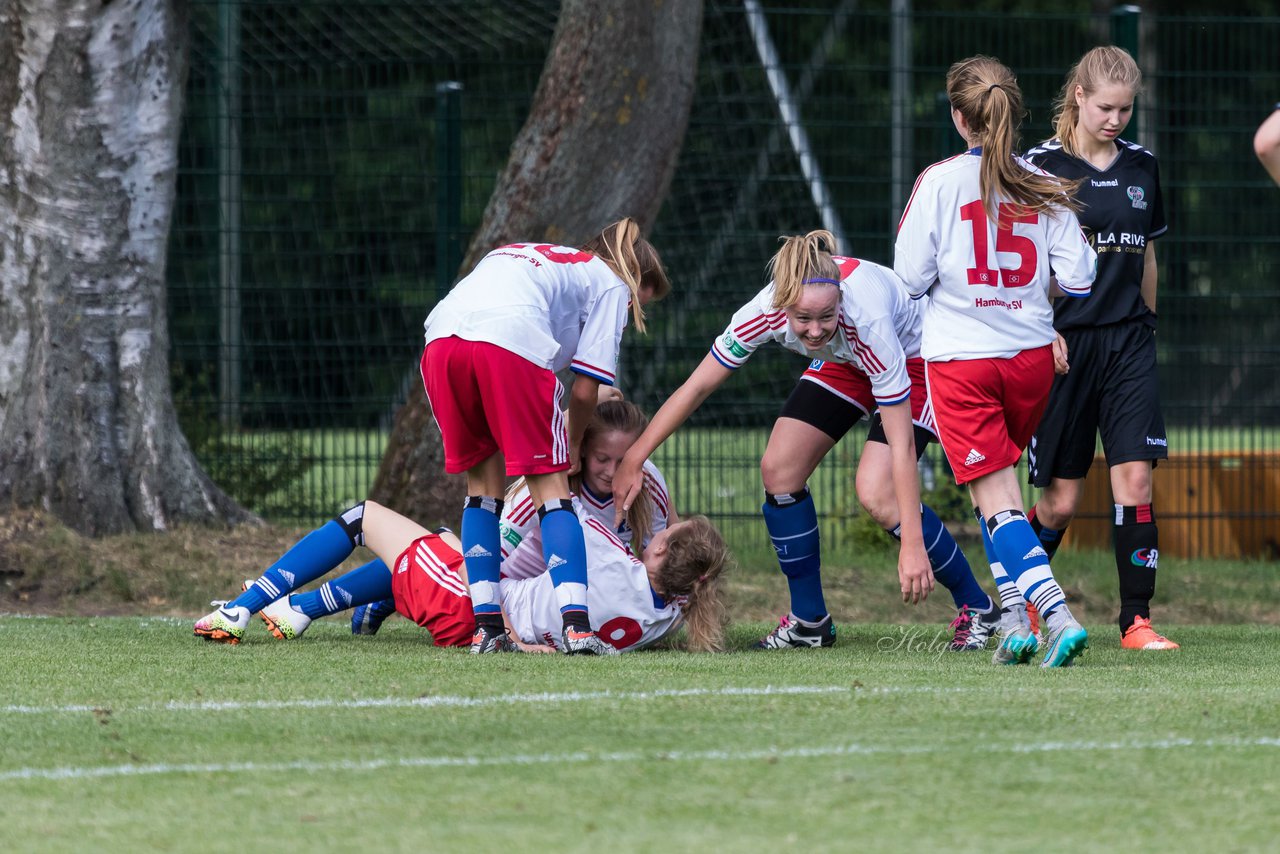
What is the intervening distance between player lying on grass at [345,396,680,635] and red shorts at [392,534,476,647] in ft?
0.71

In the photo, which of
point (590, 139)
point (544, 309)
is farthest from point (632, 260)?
point (590, 139)

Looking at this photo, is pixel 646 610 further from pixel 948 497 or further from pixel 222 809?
pixel 948 497

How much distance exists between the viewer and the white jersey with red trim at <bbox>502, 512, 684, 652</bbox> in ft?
18.0

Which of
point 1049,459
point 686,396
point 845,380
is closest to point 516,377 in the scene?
point 686,396

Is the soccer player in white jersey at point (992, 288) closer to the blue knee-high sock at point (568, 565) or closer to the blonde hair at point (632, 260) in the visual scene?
the blonde hair at point (632, 260)

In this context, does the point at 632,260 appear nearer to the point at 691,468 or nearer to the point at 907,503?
the point at 907,503

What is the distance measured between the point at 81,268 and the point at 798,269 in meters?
4.10

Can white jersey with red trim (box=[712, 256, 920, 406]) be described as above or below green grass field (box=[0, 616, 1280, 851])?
above

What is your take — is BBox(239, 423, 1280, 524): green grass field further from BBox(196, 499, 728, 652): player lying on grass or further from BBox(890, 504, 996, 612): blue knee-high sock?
BBox(196, 499, 728, 652): player lying on grass

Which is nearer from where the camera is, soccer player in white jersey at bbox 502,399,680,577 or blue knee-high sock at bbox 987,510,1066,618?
blue knee-high sock at bbox 987,510,1066,618

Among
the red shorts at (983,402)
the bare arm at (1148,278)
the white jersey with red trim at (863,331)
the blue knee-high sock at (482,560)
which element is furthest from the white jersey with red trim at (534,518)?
the bare arm at (1148,278)

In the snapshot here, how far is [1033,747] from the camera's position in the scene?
3613mm

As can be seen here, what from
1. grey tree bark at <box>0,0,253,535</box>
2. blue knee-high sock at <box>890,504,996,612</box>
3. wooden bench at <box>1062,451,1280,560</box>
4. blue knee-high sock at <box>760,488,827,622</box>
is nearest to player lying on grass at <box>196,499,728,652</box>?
blue knee-high sock at <box>760,488,827,622</box>

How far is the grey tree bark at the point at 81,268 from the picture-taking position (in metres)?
8.00
